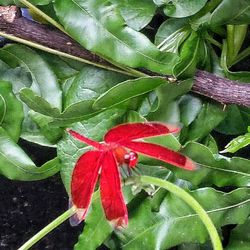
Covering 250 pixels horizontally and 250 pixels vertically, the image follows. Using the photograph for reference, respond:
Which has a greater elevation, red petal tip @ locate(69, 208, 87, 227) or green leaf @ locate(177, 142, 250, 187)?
red petal tip @ locate(69, 208, 87, 227)

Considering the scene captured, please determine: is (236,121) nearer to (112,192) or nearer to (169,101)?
(169,101)

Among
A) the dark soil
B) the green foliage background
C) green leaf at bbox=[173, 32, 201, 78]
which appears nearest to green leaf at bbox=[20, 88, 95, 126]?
the green foliage background

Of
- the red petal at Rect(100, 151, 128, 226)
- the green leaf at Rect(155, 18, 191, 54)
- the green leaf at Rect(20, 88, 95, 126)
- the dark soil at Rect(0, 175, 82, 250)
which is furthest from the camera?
the dark soil at Rect(0, 175, 82, 250)

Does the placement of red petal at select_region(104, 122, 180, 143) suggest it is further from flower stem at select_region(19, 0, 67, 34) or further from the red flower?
flower stem at select_region(19, 0, 67, 34)

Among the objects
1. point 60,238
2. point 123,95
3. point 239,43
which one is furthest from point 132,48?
point 60,238

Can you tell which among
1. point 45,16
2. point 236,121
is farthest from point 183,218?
point 45,16

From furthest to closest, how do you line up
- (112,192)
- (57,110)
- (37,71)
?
(37,71) < (57,110) < (112,192)

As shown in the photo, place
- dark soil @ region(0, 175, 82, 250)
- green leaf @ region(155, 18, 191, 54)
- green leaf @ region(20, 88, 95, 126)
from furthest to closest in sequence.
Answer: dark soil @ region(0, 175, 82, 250) < green leaf @ region(155, 18, 191, 54) < green leaf @ region(20, 88, 95, 126)
